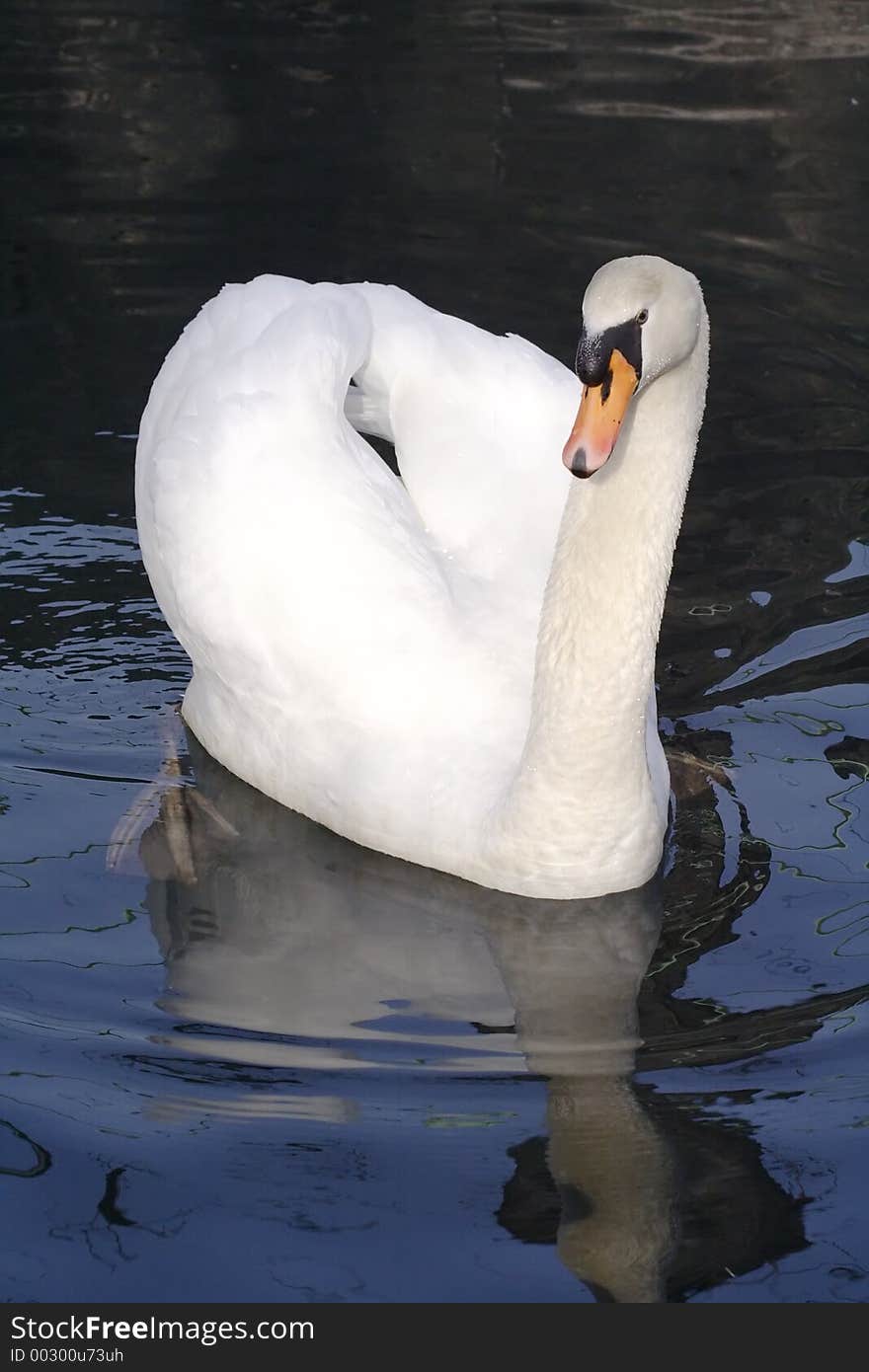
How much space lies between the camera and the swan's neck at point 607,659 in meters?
5.33

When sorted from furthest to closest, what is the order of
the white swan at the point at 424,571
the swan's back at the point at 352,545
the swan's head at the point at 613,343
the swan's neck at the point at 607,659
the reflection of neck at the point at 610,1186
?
the swan's back at the point at 352,545
the white swan at the point at 424,571
the swan's neck at the point at 607,659
the swan's head at the point at 613,343
the reflection of neck at the point at 610,1186

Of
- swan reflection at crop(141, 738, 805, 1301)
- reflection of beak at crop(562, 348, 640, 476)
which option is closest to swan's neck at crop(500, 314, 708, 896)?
swan reflection at crop(141, 738, 805, 1301)

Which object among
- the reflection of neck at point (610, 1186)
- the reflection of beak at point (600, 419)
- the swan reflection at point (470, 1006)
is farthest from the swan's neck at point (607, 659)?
the reflection of neck at point (610, 1186)

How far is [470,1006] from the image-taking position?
5520 mm

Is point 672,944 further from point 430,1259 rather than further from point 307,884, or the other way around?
point 430,1259

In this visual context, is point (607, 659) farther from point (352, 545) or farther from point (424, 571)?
point (352, 545)

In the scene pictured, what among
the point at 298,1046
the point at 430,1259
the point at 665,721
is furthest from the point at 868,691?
the point at 430,1259

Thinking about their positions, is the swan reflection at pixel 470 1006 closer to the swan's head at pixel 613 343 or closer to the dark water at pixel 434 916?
the dark water at pixel 434 916

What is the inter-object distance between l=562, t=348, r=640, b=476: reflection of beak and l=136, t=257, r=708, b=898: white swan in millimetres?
50

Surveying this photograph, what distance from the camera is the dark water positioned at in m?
4.66

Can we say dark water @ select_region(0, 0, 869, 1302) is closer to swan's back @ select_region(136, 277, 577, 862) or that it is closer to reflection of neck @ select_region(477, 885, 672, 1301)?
reflection of neck @ select_region(477, 885, 672, 1301)

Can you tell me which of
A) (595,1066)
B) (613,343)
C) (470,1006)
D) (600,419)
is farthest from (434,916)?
(613,343)

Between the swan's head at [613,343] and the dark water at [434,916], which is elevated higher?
the swan's head at [613,343]
